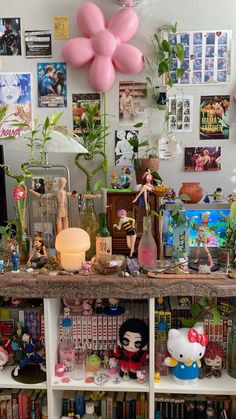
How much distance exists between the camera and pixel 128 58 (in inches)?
70.9

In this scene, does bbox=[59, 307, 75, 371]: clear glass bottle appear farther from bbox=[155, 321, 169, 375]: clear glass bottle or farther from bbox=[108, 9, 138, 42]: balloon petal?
bbox=[108, 9, 138, 42]: balloon petal

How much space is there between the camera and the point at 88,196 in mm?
1720

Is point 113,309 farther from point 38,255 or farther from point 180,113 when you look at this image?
point 180,113

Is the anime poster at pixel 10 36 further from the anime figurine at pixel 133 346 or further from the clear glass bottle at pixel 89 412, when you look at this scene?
the clear glass bottle at pixel 89 412

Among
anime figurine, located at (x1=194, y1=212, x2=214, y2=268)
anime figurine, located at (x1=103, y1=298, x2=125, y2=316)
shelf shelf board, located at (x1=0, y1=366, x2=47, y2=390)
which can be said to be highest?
anime figurine, located at (x1=194, y1=212, x2=214, y2=268)

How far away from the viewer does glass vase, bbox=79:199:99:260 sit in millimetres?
1782

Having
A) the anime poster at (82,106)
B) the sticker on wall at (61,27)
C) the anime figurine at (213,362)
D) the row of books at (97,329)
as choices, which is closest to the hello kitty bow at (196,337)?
the anime figurine at (213,362)

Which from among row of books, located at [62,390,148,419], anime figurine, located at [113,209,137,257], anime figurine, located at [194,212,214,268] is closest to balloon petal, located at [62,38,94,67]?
anime figurine, located at [113,209,137,257]

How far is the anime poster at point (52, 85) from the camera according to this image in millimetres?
1881

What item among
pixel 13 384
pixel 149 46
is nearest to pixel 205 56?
pixel 149 46

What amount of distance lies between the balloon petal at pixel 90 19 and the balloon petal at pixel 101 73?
116 millimetres

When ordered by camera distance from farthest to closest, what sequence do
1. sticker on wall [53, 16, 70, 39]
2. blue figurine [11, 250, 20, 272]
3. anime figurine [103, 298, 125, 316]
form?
sticker on wall [53, 16, 70, 39]
anime figurine [103, 298, 125, 316]
blue figurine [11, 250, 20, 272]

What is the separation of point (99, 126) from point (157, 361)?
1027 millimetres

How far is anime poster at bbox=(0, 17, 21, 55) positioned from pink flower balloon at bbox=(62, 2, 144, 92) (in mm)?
230
